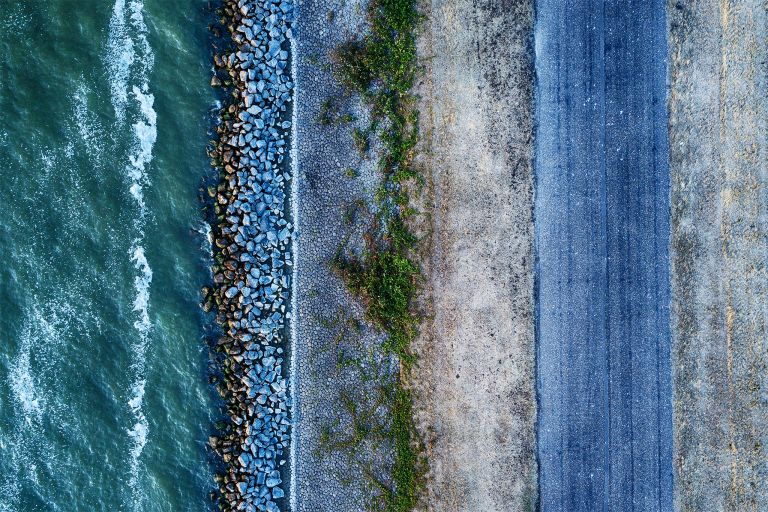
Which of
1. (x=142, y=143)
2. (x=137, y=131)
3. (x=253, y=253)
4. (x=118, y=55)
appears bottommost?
(x=253, y=253)

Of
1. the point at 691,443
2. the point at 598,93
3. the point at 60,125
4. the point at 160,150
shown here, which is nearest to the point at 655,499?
the point at 691,443

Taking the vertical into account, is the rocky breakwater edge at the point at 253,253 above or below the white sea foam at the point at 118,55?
below

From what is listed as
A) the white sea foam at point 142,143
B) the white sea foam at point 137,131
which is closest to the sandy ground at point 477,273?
the white sea foam at point 142,143

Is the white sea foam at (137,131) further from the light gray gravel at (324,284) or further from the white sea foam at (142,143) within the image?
the light gray gravel at (324,284)

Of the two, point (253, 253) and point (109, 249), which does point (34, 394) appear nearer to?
point (109, 249)

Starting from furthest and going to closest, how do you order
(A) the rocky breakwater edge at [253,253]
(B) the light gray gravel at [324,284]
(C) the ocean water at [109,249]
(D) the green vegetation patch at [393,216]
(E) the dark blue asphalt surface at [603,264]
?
1. (C) the ocean water at [109,249]
2. (A) the rocky breakwater edge at [253,253]
3. (B) the light gray gravel at [324,284]
4. (D) the green vegetation patch at [393,216]
5. (E) the dark blue asphalt surface at [603,264]

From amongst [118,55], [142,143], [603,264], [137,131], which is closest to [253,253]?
[142,143]

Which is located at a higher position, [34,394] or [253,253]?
[253,253]

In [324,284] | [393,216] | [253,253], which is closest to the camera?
[393,216]
